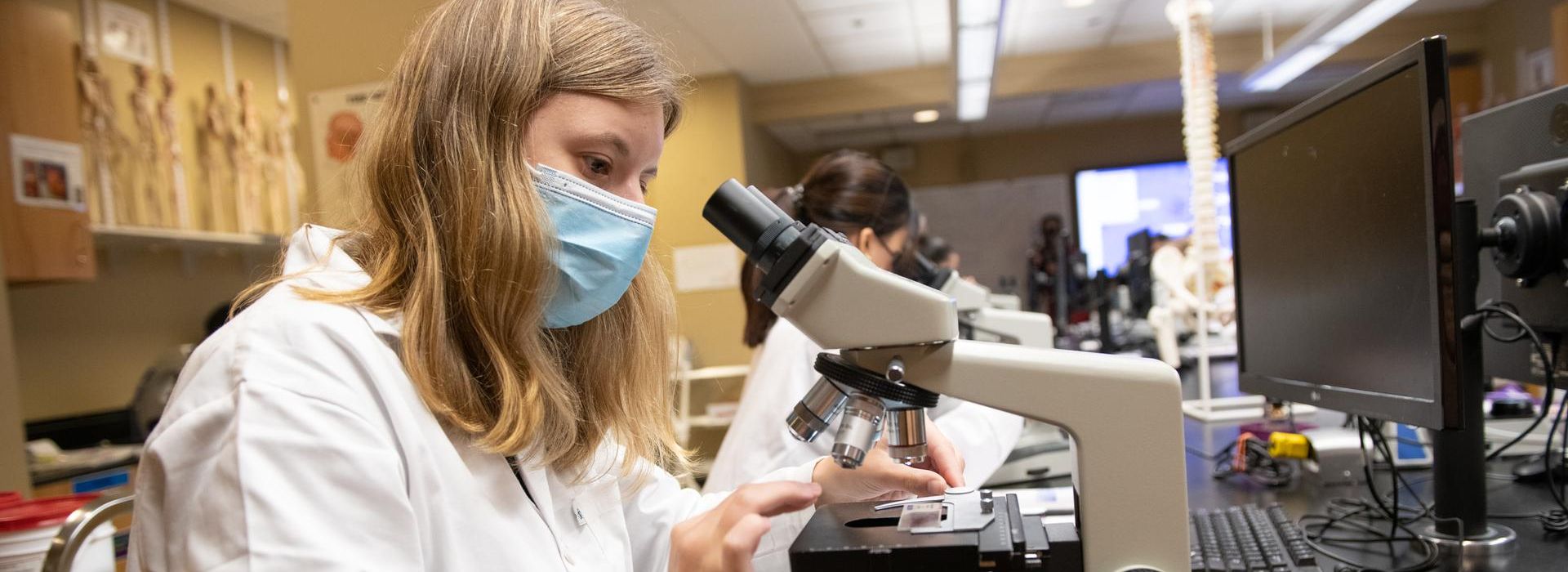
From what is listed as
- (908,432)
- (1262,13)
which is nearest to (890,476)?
(908,432)

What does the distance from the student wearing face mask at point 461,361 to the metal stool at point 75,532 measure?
34cm

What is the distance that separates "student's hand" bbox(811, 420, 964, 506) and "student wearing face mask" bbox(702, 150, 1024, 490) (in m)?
0.44

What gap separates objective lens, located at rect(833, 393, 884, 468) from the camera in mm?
650

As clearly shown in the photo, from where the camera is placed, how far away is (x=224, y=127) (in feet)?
13.7

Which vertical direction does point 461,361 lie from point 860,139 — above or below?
below

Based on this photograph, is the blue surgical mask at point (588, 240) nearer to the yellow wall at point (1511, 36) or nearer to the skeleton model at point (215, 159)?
the skeleton model at point (215, 159)

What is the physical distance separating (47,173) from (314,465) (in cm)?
335

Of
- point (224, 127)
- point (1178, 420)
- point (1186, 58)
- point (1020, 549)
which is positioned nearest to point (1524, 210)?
point (1178, 420)

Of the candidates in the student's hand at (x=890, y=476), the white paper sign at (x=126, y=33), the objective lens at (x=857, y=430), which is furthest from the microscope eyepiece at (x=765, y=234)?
the white paper sign at (x=126, y=33)

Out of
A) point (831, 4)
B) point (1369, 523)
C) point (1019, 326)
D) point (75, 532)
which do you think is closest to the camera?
point (75, 532)

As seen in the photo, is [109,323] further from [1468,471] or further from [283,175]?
[1468,471]

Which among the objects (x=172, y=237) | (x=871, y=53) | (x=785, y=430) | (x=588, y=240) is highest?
(x=871, y=53)

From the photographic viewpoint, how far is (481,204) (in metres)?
0.82

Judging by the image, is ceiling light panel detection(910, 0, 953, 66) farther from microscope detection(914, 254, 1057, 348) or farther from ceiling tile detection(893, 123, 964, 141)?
microscope detection(914, 254, 1057, 348)
